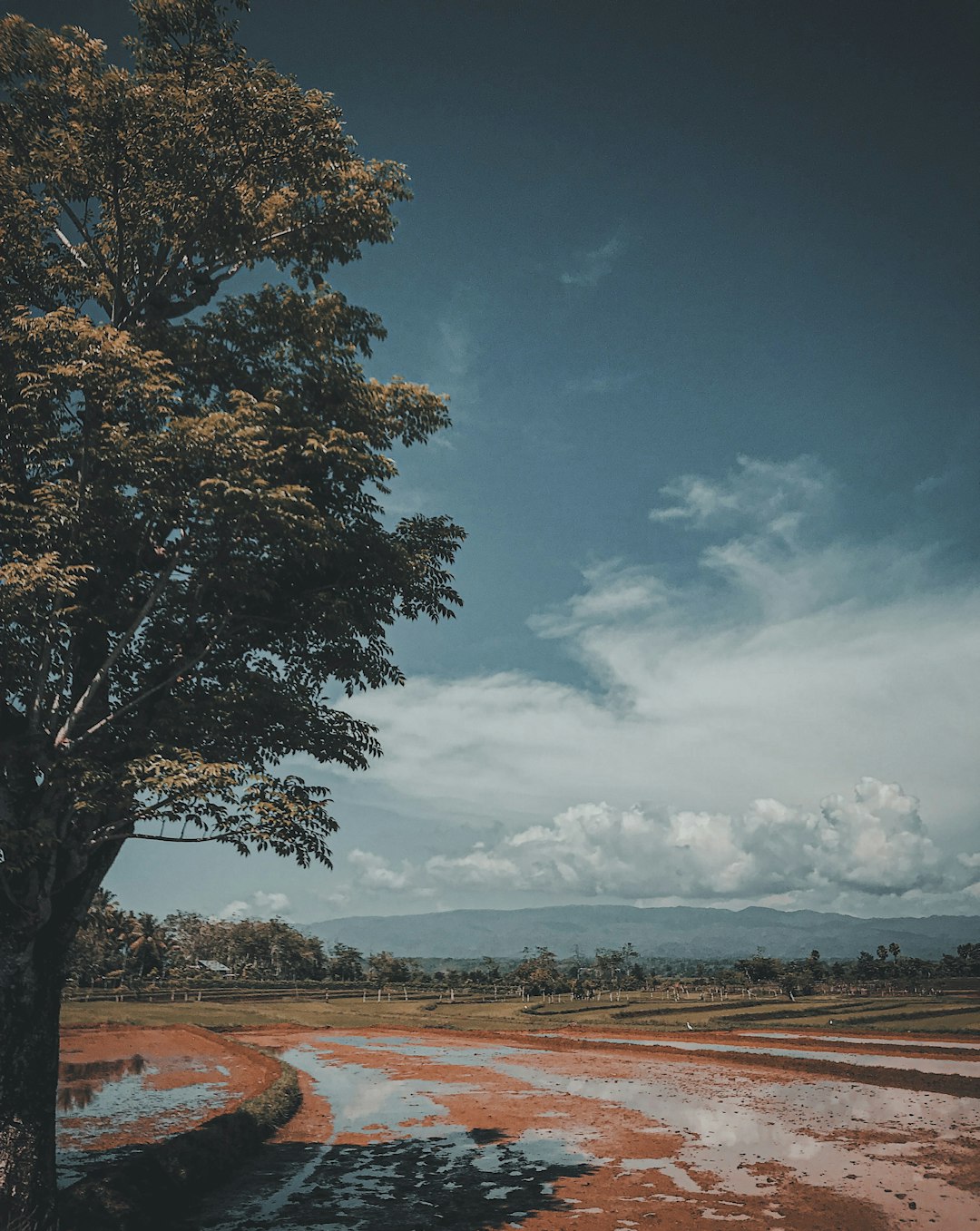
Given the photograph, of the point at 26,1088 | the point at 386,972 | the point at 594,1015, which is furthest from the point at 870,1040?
the point at 386,972

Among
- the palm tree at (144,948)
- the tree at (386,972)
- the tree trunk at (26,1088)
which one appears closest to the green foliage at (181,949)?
the palm tree at (144,948)

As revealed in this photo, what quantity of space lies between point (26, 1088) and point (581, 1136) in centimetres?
1757

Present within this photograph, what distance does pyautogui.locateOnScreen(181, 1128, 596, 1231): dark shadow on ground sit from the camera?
15773 millimetres

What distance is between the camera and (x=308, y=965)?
134 m

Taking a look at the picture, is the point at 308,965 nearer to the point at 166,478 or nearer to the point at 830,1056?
the point at 830,1056

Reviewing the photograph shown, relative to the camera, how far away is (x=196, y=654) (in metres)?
14.4

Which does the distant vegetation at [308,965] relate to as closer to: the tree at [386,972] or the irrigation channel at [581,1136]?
the tree at [386,972]

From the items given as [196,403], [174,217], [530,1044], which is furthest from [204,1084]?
[174,217]

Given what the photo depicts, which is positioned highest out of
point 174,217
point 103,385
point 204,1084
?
point 174,217

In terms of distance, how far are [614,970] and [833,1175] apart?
144534 mm

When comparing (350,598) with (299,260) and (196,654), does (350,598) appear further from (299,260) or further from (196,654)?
(299,260)

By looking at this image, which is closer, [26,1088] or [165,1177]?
[26,1088]

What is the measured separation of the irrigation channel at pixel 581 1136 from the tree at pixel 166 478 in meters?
9.47

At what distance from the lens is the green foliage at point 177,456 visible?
12172mm
